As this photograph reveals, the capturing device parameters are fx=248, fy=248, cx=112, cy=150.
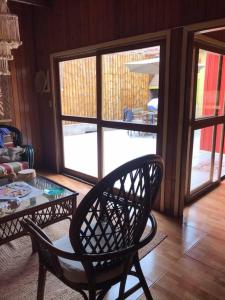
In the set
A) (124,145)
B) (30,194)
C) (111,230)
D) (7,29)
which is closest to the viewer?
(111,230)

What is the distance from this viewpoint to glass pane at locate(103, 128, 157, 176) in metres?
2.85

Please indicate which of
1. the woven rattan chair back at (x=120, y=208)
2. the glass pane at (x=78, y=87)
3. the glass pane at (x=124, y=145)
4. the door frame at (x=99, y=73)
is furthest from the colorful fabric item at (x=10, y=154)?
the woven rattan chair back at (x=120, y=208)

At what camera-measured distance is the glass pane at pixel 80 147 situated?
3619 millimetres

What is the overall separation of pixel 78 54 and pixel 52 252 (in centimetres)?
283

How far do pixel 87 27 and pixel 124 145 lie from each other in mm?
1538

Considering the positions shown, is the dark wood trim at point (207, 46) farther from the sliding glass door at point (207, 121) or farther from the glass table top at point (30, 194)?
the glass table top at point (30, 194)

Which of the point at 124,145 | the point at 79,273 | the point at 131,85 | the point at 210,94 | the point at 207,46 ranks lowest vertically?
the point at 79,273

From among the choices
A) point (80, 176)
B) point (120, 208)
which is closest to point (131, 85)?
point (80, 176)

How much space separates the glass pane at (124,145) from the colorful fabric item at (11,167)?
1065 millimetres

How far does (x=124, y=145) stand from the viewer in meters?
3.20

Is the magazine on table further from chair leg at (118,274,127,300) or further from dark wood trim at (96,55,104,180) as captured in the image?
dark wood trim at (96,55,104,180)

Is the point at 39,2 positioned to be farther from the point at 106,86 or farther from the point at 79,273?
the point at 79,273

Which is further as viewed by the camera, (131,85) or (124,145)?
(124,145)

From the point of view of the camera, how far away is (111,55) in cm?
297
